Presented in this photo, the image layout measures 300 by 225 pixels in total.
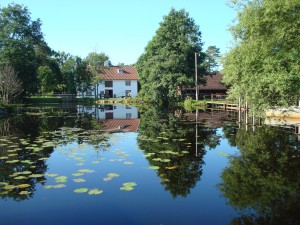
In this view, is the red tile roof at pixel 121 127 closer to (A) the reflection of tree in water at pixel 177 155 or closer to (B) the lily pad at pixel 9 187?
(A) the reflection of tree in water at pixel 177 155

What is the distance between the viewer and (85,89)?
67.3 meters

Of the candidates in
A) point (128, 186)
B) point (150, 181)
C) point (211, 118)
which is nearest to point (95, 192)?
point (128, 186)

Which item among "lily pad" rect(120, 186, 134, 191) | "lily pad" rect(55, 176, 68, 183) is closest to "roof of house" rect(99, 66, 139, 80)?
"lily pad" rect(55, 176, 68, 183)

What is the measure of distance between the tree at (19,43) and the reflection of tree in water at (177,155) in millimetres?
35983

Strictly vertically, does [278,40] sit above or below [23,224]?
above

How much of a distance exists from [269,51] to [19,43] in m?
42.9

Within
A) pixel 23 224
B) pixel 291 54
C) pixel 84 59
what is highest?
pixel 84 59

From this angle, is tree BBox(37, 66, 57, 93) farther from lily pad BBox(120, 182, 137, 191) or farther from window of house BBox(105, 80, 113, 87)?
lily pad BBox(120, 182, 137, 191)

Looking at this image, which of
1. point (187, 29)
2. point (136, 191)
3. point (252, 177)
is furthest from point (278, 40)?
point (187, 29)

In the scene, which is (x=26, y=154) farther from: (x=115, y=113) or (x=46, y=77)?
(x=46, y=77)

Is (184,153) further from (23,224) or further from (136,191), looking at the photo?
(23,224)

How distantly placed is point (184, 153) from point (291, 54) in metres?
9.18

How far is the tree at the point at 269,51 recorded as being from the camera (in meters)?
16.1

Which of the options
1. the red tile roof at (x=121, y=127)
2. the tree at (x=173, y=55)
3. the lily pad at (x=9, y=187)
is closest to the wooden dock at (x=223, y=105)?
the tree at (x=173, y=55)
